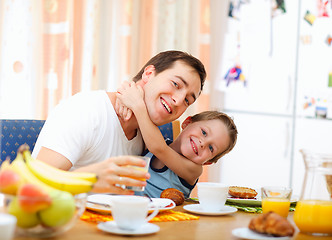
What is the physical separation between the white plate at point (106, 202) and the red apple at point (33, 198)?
34 centimetres

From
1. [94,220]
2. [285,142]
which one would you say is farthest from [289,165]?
[94,220]

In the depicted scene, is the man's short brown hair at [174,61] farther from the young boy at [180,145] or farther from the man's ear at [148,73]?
the young boy at [180,145]

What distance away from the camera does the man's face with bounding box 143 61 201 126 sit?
1.74m

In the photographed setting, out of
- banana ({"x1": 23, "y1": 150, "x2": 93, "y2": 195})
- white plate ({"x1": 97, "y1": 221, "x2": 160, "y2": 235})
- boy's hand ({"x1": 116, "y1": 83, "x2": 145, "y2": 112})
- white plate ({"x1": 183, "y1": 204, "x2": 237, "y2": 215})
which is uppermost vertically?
boy's hand ({"x1": 116, "y1": 83, "x2": 145, "y2": 112})

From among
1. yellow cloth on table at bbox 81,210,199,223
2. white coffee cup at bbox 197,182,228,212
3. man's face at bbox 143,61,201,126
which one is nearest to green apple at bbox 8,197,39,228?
yellow cloth on table at bbox 81,210,199,223

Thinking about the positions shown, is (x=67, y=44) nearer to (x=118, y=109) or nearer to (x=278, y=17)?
(x=118, y=109)

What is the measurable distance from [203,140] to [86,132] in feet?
1.45

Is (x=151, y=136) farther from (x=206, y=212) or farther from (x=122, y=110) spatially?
(x=206, y=212)

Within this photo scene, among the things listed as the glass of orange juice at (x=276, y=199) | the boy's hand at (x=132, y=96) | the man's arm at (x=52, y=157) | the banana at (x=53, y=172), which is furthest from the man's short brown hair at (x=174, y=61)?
the banana at (x=53, y=172)

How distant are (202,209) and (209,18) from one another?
8.64 feet

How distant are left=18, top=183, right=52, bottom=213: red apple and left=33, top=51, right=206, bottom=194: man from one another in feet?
2.12

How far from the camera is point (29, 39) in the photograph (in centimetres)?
282

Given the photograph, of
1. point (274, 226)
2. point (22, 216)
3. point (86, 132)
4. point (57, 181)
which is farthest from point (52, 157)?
point (274, 226)

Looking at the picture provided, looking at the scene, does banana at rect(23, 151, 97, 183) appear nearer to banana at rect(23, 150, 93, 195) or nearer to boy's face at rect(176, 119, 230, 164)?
banana at rect(23, 150, 93, 195)
